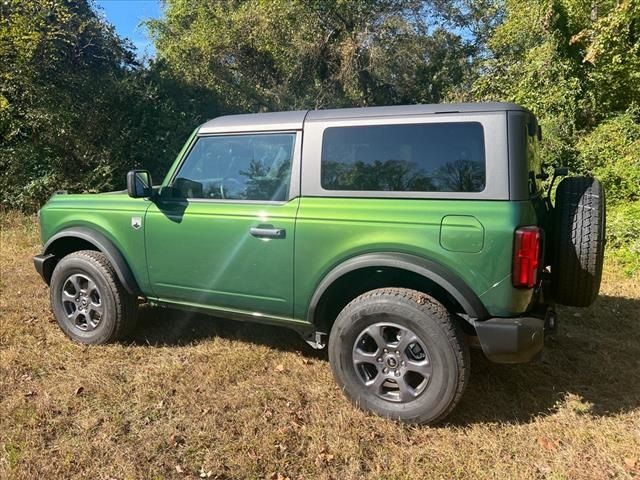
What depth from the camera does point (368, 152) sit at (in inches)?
126

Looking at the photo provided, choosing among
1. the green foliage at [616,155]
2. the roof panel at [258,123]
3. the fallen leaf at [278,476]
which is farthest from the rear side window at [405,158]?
the green foliage at [616,155]

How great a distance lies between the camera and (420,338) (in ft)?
9.82

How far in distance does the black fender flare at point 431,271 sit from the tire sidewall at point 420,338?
0.64 ft

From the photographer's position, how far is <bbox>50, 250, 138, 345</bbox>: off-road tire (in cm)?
406

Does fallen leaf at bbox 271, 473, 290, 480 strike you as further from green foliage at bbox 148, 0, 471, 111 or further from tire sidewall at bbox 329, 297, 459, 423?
green foliage at bbox 148, 0, 471, 111

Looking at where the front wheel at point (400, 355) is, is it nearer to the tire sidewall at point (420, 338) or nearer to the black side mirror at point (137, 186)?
the tire sidewall at point (420, 338)

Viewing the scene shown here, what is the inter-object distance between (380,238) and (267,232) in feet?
2.54

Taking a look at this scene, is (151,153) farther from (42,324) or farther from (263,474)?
(263,474)

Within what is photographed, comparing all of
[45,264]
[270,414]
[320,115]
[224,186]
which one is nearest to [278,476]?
[270,414]

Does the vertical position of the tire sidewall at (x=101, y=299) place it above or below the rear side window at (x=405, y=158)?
below

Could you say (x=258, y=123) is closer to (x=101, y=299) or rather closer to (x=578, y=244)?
(x=101, y=299)

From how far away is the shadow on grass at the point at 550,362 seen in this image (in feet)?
10.9

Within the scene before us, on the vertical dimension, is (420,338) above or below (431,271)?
below

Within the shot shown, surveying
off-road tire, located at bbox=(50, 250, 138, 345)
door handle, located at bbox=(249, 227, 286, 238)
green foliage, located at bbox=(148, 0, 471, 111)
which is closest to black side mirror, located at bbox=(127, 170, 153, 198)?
off-road tire, located at bbox=(50, 250, 138, 345)
